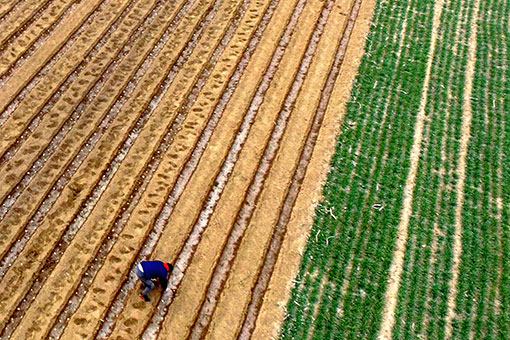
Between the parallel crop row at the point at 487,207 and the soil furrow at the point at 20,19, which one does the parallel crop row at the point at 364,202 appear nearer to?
the parallel crop row at the point at 487,207

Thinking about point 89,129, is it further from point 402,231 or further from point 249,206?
point 402,231

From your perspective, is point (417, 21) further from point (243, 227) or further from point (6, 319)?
point (6, 319)

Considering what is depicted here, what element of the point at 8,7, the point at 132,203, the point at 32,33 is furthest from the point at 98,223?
the point at 8,7

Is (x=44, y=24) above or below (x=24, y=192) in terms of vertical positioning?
above

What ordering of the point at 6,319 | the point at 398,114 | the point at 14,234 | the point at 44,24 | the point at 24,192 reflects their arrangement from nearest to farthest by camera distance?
1. the point at 6,319
2. the point at 14,234
3. the point at 24,192
4. the point at 398,114
5. the point at 44,24

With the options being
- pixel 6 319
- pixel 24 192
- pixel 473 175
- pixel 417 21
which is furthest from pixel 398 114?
pixel 6 319

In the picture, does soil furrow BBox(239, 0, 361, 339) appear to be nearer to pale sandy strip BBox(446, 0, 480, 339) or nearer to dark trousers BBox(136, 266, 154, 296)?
dark trousers BBox(136, 266, 154, 296)

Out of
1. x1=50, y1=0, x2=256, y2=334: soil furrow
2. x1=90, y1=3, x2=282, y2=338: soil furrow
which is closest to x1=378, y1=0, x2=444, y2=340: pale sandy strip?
x1=90, y1=3, x2=282, y2=338: soil furrow
